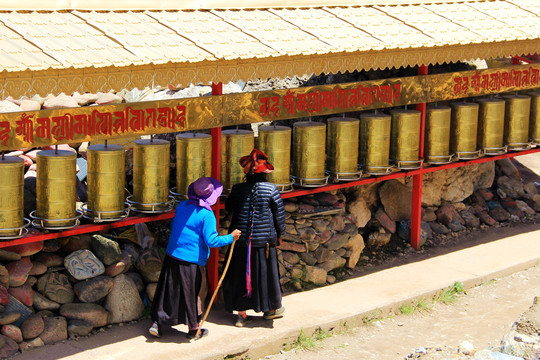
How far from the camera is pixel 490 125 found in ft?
36.0

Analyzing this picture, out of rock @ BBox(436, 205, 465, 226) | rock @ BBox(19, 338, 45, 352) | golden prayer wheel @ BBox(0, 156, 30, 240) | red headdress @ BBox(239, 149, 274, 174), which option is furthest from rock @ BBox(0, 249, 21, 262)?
rock @ BBox(436, 205, 465, 226)

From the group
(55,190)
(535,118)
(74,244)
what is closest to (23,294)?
(74,244)

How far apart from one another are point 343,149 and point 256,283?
82.4 inches

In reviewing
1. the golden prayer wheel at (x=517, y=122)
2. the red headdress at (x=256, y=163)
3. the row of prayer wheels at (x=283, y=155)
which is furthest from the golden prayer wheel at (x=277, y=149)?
the golden prayer wheel at (x=517, y=122)

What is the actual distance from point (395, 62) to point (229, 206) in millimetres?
2358

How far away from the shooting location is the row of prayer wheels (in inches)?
302

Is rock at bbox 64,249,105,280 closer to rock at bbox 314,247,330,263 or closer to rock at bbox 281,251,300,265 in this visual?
rock at bbox 281,251,300,265

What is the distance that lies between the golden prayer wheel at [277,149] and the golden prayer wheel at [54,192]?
6.74 ft

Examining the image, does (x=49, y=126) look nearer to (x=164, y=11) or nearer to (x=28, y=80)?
(x=28, y=80)

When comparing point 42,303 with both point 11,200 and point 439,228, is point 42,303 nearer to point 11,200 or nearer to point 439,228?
point 11,200

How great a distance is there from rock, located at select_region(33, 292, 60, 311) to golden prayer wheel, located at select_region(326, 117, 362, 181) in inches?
130

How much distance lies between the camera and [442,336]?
27.8 ft

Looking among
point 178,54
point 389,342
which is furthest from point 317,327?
point 178,54

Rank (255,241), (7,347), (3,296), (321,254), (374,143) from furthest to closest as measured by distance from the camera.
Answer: (374,143) < (321,254) < (255,241) < (3,296) < (7,347)
